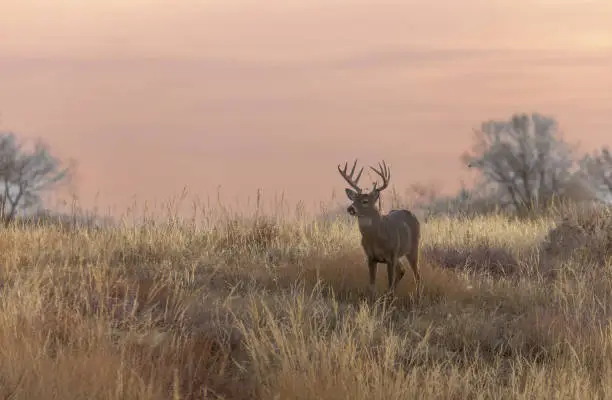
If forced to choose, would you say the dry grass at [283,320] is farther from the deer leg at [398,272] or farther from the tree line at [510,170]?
the tree line at [510,170]

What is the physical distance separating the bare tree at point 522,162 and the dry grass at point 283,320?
14183 millimetres

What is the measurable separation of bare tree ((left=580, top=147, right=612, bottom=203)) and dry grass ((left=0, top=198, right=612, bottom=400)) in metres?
14.0

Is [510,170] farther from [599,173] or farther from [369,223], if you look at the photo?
[369,223]

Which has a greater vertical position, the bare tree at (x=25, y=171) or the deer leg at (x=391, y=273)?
the bare tree at (x=25, y=171)

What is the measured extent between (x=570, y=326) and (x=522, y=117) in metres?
23.4

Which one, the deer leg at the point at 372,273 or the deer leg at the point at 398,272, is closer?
the deer leg at the point at 372,273

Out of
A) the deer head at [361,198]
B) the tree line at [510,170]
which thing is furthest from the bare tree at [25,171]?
Result: the deer head at [361,198]

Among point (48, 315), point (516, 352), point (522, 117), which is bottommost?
point (516, 352)

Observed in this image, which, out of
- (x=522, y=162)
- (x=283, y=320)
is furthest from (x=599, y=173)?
(x=283, y=320)

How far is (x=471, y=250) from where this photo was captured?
14914 millimetres

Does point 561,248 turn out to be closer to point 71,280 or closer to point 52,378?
point 71,280

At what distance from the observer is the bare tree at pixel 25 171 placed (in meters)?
29.7

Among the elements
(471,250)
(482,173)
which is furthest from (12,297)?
(482,173)

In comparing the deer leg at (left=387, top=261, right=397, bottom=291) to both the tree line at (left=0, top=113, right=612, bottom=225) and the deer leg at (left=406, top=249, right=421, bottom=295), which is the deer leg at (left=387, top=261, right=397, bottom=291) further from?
the tree line at (left=0, top=113, right=612, bottom=225)
